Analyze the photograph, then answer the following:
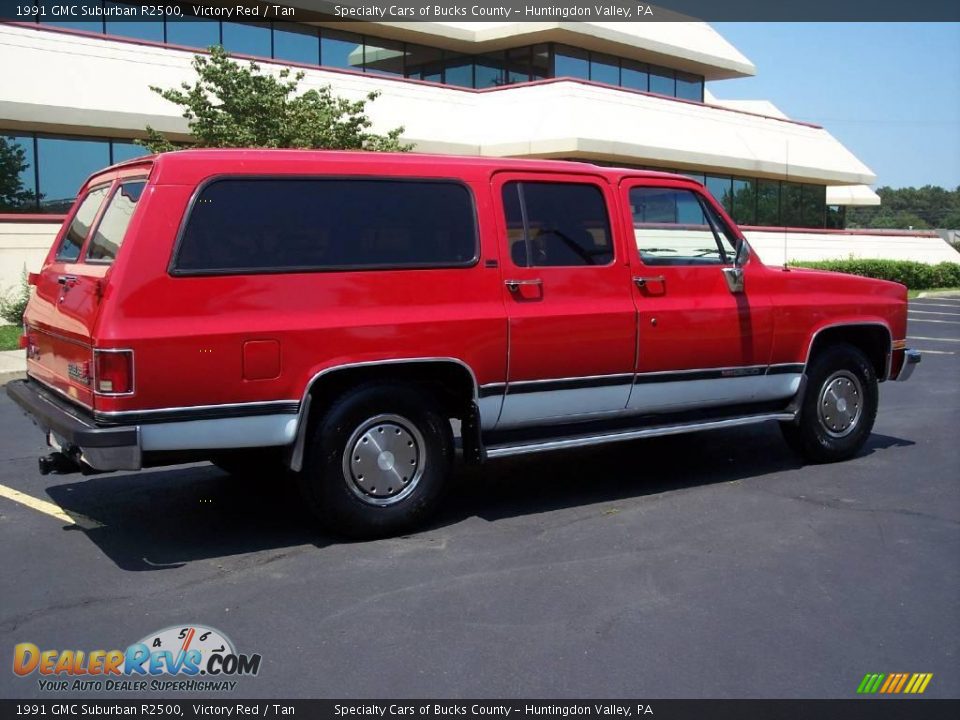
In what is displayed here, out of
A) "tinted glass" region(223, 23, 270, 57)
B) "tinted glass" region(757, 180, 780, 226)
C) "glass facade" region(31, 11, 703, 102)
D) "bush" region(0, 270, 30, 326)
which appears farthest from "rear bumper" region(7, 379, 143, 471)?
"tinted glass" region(757, 180, 780, 226)

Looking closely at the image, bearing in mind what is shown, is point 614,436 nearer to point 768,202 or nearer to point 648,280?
point 648,280

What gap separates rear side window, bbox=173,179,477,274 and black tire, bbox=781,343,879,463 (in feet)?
9.98

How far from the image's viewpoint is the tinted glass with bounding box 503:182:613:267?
644cm

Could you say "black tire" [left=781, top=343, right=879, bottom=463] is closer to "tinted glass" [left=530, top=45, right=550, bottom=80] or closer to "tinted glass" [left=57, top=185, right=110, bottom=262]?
"tinted glass" [left=57, top=185, right=110, bottom=262]

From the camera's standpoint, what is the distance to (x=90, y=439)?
5172mm

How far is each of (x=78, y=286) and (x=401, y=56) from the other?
2300 centimetres

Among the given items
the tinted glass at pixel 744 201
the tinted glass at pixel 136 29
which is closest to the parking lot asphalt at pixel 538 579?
the tinted glass at pixel 136 29

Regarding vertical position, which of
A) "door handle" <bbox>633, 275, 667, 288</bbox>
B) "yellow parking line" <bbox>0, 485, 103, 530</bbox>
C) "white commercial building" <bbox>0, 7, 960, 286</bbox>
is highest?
"white commercial building" <bbox>0, 7, 960, 286</bbox>

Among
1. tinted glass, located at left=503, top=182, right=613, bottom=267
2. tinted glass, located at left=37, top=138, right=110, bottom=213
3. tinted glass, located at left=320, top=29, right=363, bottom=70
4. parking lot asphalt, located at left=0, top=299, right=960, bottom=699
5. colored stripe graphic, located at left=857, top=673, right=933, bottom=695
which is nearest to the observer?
colored stripe graphic, located at left=857, top=673, right=933, bottom=695

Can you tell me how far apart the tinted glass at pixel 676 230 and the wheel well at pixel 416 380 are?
158 cm

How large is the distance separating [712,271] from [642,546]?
7.35 feet

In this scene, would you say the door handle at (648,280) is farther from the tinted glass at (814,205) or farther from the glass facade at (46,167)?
the tinted glass at (814,205)

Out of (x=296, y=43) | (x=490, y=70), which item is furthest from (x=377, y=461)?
(x=490, y=70)
